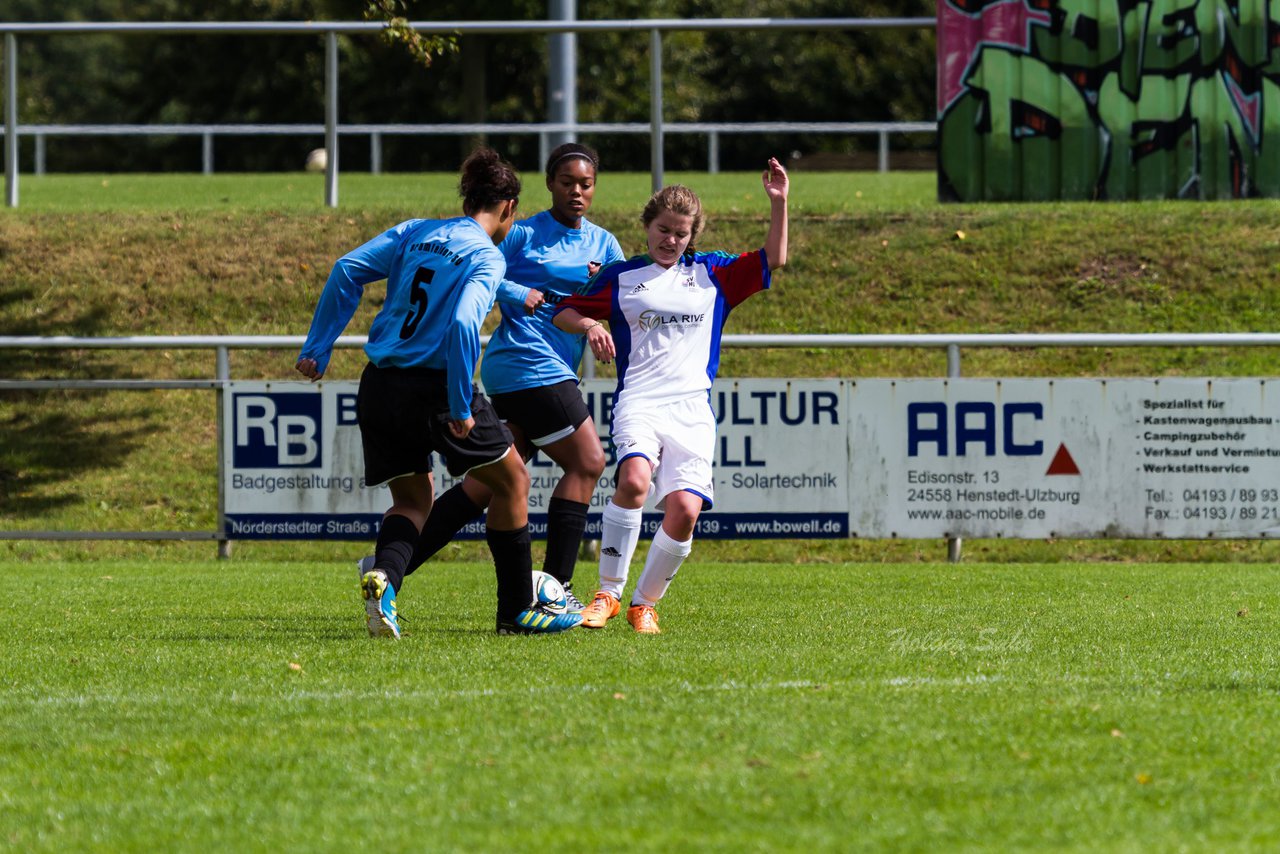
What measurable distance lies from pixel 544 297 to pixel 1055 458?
4888 millimetres

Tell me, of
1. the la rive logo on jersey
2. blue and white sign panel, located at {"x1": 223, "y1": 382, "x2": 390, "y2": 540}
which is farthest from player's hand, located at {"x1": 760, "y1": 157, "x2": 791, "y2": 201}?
blue and white sign panel, located at {"x1": 223, "y1": 382, "x2": 390, "y2": 540}

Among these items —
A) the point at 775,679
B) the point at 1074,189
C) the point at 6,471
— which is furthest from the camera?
the point at 1074,189

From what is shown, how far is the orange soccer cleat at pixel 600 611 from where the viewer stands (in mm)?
6965

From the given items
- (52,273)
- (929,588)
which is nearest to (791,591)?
(929,588)

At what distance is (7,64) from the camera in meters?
14.1

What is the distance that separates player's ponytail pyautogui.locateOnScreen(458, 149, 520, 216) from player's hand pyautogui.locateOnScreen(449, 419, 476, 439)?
0.92 metres

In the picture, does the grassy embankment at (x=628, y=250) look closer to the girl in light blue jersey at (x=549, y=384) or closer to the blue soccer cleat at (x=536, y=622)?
the girl in light blue jersey at (x=549, y=384)

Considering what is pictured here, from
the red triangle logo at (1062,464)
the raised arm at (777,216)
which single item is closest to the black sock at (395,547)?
the raised arm at (777,216)

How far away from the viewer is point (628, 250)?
14.3m

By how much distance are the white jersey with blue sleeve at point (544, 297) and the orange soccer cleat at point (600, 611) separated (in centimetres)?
94

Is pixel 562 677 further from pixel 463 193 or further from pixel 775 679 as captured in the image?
pixel 463 193

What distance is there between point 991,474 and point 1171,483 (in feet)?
3.71

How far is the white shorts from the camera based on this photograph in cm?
691

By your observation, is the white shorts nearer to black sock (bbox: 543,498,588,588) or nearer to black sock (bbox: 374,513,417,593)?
black sock (bbox: 543,498,588,588)
